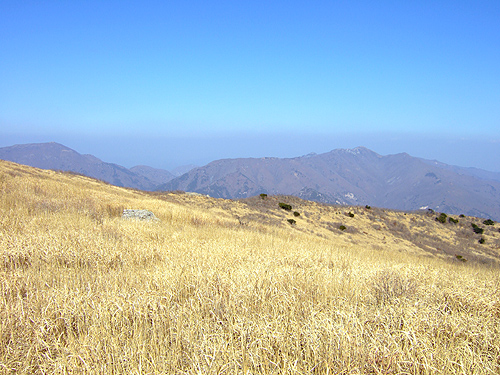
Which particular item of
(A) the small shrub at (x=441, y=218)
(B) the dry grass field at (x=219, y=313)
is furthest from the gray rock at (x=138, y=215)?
(A) the small shrub at (x=441, y=218)

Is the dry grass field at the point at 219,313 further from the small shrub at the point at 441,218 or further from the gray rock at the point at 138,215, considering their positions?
the small shrub at the point at 441,218

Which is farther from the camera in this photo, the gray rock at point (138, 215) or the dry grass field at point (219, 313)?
the gray rock at point (138, 215)

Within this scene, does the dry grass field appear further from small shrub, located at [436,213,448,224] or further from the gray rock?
small shrub, located at [436,213,448,224]

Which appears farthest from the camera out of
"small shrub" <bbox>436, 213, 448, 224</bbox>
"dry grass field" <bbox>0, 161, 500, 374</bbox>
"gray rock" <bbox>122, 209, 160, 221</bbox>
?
"small shrub" <bbox>436, 213, 448, 224</bbox>

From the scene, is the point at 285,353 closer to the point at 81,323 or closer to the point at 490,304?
the point at 81,323

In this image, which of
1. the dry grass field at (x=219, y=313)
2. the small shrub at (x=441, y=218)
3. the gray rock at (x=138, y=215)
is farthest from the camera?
the small shrub at (x=441, y=218)

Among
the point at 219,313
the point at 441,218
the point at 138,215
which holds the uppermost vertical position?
the point at 219,313

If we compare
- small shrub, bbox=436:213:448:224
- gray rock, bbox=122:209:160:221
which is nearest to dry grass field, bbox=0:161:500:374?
gray rock, bbox=122:209:160:221

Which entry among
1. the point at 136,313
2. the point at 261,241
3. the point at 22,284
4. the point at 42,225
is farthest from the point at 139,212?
the point at 136,313

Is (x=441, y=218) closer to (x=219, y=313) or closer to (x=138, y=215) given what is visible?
(x=138, y=215)

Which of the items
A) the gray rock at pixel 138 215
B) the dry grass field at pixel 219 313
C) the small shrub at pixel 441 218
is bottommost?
the small shrub at pixel 441 218

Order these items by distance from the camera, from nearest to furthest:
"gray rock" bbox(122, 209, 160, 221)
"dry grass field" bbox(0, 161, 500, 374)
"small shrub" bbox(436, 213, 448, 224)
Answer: "dry grass field" bbox(0, 161, 500, 374), "gray rock" bbox(122, 209, 160, 221), "small shrub" bbox(436, 213, 448, 224)

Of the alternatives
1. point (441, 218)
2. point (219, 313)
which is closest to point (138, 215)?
point (219, 313)

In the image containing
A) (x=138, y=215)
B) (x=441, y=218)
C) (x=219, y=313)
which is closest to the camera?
(x=219, y=313)
